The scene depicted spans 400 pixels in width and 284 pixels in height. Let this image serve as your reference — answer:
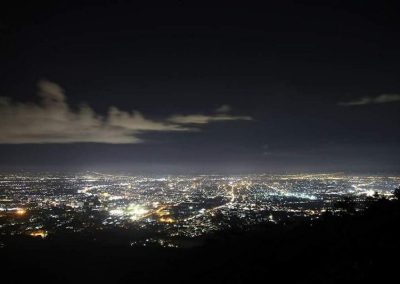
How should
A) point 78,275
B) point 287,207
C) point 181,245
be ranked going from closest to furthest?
point 78,275
point 181,245
point 287,207

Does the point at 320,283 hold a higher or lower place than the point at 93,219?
higher

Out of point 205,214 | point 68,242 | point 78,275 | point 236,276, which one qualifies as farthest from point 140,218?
point 236,276

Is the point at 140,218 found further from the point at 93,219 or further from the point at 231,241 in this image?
the point at 231,241

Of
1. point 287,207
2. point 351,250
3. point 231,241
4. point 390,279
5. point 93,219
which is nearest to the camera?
point 390,279

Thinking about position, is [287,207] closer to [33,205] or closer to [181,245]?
[181,245]

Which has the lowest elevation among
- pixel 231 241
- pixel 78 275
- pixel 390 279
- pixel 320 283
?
pixel 78 275

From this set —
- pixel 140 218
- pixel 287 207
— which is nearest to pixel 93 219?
pixel 140 218

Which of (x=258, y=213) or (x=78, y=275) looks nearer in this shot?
(x=78, y=275)
